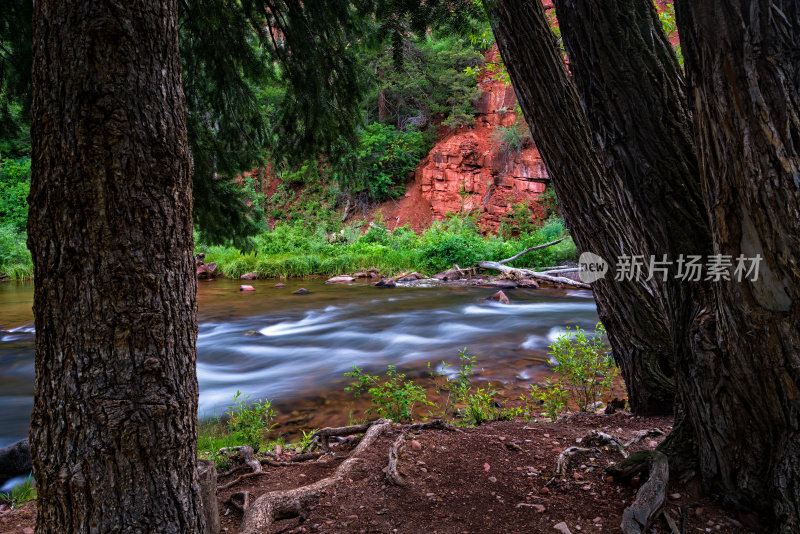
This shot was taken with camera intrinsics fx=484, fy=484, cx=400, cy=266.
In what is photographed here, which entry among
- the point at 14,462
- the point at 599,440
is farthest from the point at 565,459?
the point at 14,462

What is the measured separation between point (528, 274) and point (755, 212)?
12.7m

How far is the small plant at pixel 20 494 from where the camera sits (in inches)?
129

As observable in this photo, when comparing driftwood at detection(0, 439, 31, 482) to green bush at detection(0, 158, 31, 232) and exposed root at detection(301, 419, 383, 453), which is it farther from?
green bush at detection(0, 158, 31, 232)

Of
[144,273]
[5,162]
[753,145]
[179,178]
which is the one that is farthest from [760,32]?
[5,162]

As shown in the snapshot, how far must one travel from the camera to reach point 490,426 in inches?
146

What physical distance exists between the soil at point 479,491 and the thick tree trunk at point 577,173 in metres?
0.60

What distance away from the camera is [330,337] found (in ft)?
30.4

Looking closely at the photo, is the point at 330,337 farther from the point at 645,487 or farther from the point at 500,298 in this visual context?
the point at 645,487

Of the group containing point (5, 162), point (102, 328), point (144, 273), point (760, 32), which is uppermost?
point (5, 162)

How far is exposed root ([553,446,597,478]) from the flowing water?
3171 mm

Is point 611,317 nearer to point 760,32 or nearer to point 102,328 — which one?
point 760,32

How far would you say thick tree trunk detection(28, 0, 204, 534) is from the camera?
149cm

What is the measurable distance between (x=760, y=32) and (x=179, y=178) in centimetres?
205

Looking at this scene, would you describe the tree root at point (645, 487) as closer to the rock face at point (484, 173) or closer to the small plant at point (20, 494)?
the small plant at point (20, 494)
